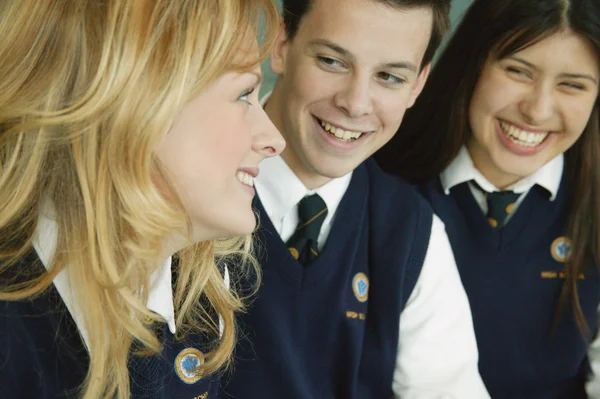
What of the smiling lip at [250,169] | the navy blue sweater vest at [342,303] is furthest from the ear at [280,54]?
the smiling lip at [250,169]

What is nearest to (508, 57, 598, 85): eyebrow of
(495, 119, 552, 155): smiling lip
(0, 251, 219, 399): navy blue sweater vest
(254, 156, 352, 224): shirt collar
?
(495, 119, 552, 155): smiling lip

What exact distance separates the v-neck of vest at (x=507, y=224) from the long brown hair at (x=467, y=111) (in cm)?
6

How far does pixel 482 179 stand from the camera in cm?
157

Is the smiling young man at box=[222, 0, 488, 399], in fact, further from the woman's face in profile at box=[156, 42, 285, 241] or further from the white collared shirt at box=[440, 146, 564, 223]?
the woman's face in profile at box=[156, 42, 285, 241]

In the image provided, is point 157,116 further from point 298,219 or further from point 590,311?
point 590,311

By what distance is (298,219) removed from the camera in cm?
137

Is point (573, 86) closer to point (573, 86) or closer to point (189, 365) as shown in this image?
point (573, 86)

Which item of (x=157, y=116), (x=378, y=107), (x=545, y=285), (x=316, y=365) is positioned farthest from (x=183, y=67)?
(x=545, y=285)

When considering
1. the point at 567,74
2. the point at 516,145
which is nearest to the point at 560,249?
the point at 516,145

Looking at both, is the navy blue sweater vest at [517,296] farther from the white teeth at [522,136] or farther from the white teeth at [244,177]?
the white teeth at [244,177]

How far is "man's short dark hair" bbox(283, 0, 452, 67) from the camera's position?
4.28 ft

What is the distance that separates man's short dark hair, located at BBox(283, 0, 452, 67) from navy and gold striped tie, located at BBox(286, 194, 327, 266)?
10.3 inches

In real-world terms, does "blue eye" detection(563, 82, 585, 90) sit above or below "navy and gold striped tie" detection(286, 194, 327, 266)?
above

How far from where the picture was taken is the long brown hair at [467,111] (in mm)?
1451
